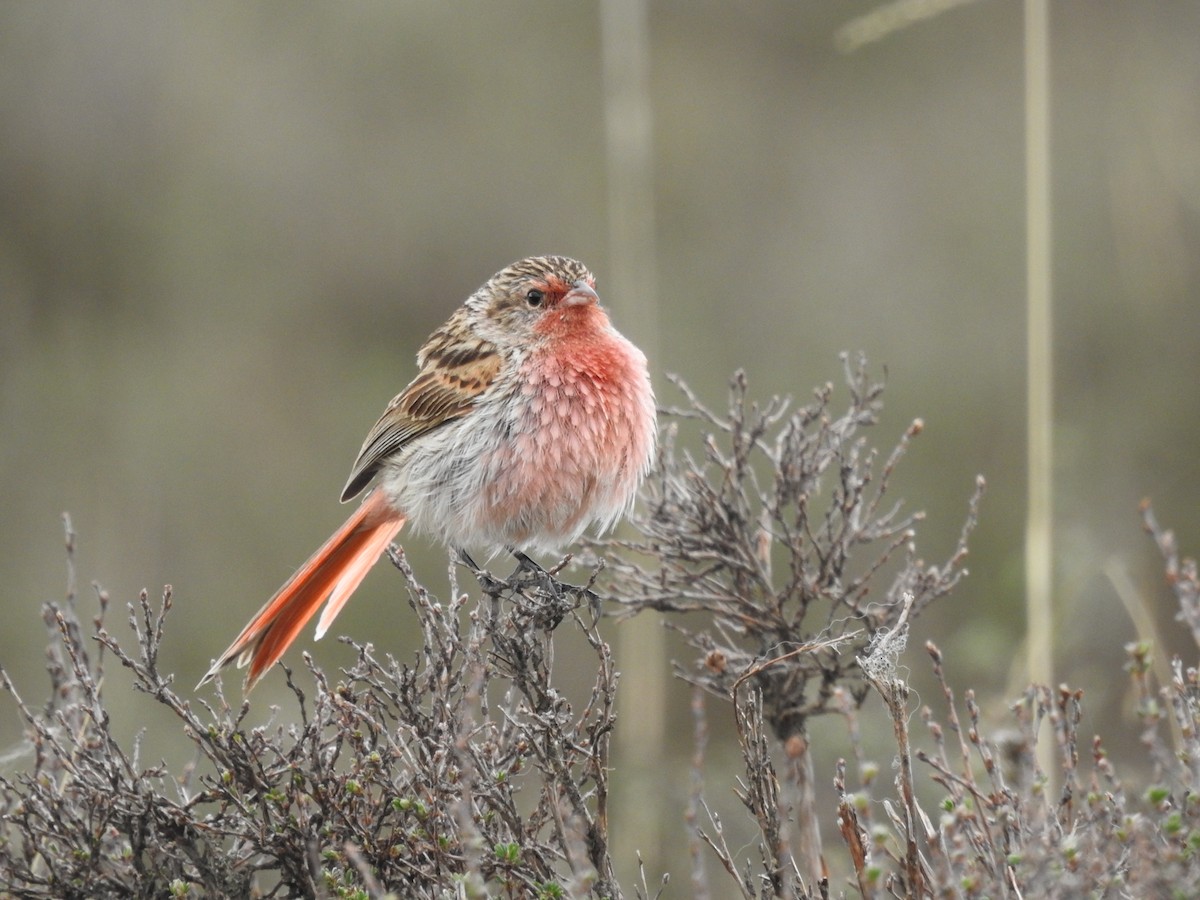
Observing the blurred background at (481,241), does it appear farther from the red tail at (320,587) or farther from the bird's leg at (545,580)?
the bird's leg at (545,580)

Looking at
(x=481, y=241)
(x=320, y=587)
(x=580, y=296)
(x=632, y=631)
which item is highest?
(x=481, y=241)

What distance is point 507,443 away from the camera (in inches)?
195

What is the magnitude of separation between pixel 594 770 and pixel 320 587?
1779mm

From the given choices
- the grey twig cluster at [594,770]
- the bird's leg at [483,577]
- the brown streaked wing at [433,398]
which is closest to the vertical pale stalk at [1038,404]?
the grey twig cluster at [594,770]

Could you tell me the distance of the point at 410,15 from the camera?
32.4 feet

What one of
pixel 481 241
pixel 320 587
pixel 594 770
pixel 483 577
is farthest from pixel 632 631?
pixel 481 241

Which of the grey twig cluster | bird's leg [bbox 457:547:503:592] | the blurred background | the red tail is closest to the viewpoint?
the grey twig cluster

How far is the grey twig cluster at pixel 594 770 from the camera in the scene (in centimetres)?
312

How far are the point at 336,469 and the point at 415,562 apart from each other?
0.74 meters

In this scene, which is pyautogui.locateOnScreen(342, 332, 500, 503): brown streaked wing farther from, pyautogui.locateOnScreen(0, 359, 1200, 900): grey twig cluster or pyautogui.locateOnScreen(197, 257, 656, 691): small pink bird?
pyautogui.locateOnScreen(0, 359, 1200, 900): grey twig cluster

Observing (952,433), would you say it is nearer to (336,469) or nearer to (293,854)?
(336,469)

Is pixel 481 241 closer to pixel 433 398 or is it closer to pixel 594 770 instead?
pixel 433 398

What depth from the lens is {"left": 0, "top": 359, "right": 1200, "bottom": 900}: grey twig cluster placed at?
312 cm

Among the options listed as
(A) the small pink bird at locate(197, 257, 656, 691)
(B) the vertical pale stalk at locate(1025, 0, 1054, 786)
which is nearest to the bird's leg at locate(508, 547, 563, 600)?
(A) the small pink bird at locate(197, 257, 656, 691)
